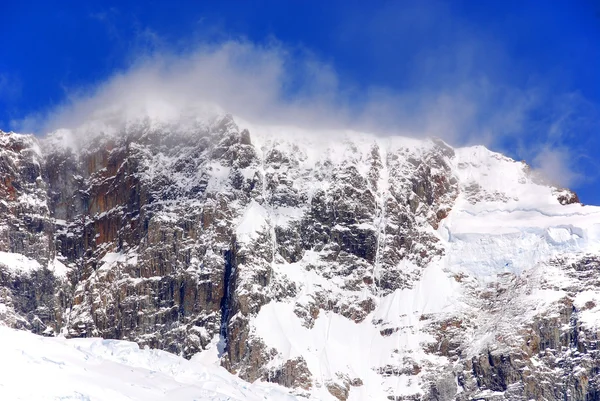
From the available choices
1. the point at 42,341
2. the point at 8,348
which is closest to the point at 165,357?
the point at 42,341

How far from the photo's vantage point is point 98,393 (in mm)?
102312

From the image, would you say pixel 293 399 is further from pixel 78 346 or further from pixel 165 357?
pixel 78 346

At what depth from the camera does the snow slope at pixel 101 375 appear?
9806 centimetres

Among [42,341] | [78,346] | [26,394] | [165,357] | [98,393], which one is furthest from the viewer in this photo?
[165,357]

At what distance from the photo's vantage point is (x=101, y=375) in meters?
111

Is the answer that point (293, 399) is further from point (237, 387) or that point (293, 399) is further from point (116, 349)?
point (116, 349)

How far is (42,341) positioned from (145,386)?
11010 millimetres

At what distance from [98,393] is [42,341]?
39.6ft

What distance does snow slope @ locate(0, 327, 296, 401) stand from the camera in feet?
322

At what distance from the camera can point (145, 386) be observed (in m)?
115

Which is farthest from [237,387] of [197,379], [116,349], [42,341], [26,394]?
[26,394]

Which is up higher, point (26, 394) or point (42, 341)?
point (42, 341)

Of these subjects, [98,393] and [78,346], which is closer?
[98,393]

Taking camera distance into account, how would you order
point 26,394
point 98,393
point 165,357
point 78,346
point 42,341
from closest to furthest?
1. point 26,394
2. point 98,393
3. point 42,341
4. point 78,346
5. point 165,357
